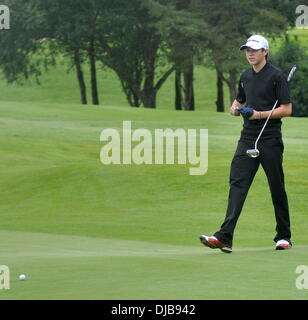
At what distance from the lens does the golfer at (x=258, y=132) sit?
35.6 feet

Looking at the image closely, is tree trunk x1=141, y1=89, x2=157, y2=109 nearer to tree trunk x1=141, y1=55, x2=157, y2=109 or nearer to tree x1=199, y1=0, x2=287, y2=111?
tree trunk x1=141, y1=55, x2=157, y2=109

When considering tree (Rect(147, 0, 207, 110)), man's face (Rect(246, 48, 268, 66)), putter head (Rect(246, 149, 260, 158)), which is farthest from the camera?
tree (Rect(147, 0, 207, 110))

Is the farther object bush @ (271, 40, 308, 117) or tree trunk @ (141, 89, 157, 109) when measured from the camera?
tree trunk @ (141, 89, 157, 109)

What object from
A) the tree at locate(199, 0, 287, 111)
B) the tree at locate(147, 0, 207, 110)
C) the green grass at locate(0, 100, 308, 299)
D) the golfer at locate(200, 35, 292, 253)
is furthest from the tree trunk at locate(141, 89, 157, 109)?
the golfer at locate(200, 35, 292, 253)

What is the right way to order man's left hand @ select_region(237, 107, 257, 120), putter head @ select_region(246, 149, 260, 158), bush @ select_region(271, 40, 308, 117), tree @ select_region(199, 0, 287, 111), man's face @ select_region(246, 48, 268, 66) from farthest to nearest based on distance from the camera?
tree @ select_region(199, 0, 287, 111)
bush @ select_region(271, 40, 308, 117)
putter head @ select_region(246, 149, 260, 158)
man's face @ select_region(246, 48, 268, 66)
man's left hand @ select_region(237, 107, 257, 120)

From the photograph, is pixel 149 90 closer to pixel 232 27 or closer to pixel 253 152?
pixel 232 27

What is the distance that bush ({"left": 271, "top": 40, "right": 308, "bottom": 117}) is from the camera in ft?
172

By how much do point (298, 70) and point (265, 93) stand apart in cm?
4514

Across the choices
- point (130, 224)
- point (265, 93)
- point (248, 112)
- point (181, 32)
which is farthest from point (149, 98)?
point (248, 112)

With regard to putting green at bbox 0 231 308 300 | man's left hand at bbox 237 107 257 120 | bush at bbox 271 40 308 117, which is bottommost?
bush at bbox 271 40 308 117

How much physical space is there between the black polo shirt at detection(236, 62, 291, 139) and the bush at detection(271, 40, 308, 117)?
40726mm

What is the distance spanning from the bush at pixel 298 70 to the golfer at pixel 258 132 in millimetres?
40615

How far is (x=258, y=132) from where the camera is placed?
11039 millimetres
